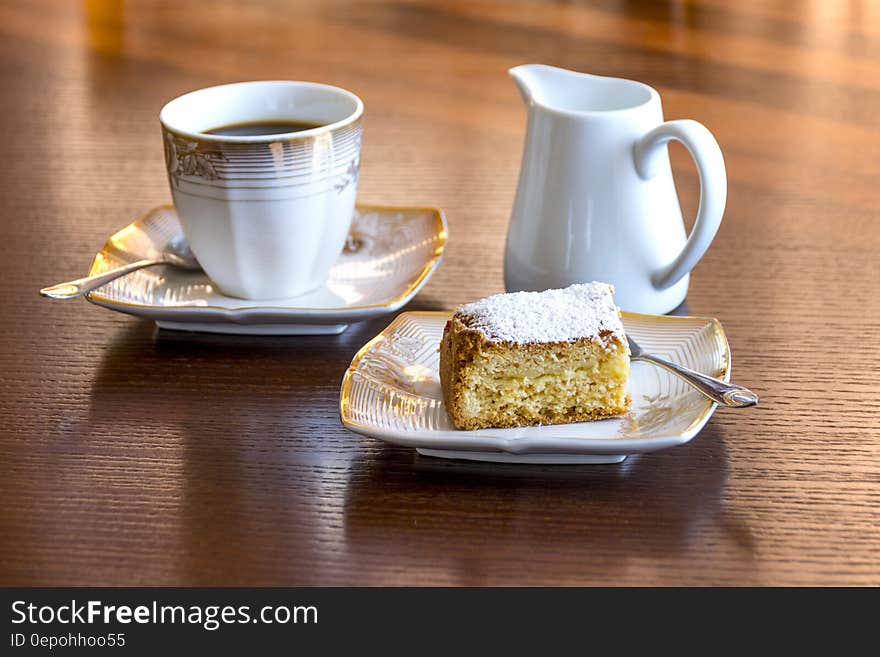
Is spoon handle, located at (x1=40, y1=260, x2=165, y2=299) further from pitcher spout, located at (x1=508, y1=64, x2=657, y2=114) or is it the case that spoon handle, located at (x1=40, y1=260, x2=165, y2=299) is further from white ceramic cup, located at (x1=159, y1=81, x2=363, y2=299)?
pitcher spout, located at (x1=508, y1=64, x2=657, y2=114)

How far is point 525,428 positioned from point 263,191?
31 cm

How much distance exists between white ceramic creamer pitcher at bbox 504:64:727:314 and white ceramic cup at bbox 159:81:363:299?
0.54ft

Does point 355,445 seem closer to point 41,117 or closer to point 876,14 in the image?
point 41,117

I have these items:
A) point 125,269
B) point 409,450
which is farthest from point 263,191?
point 409,450

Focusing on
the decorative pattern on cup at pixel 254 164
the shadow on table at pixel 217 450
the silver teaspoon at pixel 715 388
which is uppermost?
the decorative pattern on cup at pixel 254 164

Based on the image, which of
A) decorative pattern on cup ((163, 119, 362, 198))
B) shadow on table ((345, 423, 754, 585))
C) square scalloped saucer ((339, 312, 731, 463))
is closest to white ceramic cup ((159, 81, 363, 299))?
decorative pattern on cup ((163, 119, 362, 198))

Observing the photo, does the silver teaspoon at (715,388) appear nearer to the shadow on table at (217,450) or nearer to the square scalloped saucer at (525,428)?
the square scalloped saucer at (525,428)

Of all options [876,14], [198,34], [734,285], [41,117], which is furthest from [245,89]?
[876,14]

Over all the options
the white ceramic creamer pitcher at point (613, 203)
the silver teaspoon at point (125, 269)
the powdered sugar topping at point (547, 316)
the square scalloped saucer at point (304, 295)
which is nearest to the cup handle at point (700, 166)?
the white ceramic creamer pitcher at point (613, 203)

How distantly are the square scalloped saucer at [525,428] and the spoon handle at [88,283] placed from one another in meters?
0.25

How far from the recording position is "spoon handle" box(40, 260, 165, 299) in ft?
2.71

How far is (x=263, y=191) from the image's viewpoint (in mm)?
833

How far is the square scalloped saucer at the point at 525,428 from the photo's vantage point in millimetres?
657

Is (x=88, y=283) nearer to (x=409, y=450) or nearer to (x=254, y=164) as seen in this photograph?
(x=254, y=164)
